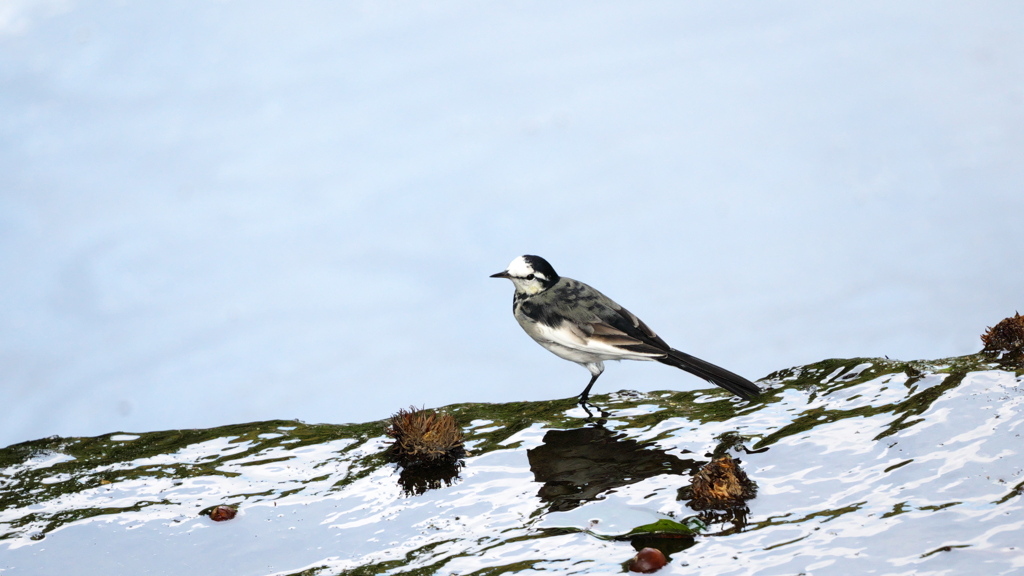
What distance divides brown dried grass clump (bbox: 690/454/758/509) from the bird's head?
417 centimetres

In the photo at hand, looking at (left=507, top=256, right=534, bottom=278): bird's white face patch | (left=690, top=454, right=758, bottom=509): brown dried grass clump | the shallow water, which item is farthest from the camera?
(left=507, top=256, right=534, bottom=278): bird's white face patch

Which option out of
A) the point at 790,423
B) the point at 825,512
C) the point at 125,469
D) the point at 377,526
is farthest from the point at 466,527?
the point at 125,469

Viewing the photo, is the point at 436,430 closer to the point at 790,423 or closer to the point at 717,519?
the point at 717,519

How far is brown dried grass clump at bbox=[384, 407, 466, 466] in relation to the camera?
9625mm

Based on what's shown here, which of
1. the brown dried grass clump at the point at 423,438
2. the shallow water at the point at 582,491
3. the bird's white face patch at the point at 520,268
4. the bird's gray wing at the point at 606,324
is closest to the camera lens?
the shallow water at the point at 582,491

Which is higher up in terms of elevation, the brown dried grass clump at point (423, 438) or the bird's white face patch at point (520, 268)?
the bird's white face patch at point (520, 268)

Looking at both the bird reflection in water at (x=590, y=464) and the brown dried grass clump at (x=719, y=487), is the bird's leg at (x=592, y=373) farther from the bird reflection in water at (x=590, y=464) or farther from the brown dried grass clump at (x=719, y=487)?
the brown dried grass clump at (x=719, y=487)

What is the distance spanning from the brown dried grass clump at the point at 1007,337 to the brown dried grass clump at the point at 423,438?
713cm

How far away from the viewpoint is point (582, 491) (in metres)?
8.59

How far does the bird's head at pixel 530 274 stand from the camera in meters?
11.4

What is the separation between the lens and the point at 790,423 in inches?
386

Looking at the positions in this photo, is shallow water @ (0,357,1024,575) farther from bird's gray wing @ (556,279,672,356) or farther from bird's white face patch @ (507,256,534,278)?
bird's white face patch @ (507,256,534,278)

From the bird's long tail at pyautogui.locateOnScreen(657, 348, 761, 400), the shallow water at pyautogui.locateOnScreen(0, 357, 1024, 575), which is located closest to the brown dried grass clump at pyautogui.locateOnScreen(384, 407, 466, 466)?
the shallow water at pyautogui.locateOnScreen(0, 357, 1024, 575)

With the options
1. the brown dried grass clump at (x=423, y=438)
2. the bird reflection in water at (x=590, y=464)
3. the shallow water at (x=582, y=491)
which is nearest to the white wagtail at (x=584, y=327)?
the shallow water at (x=582, y=491)
